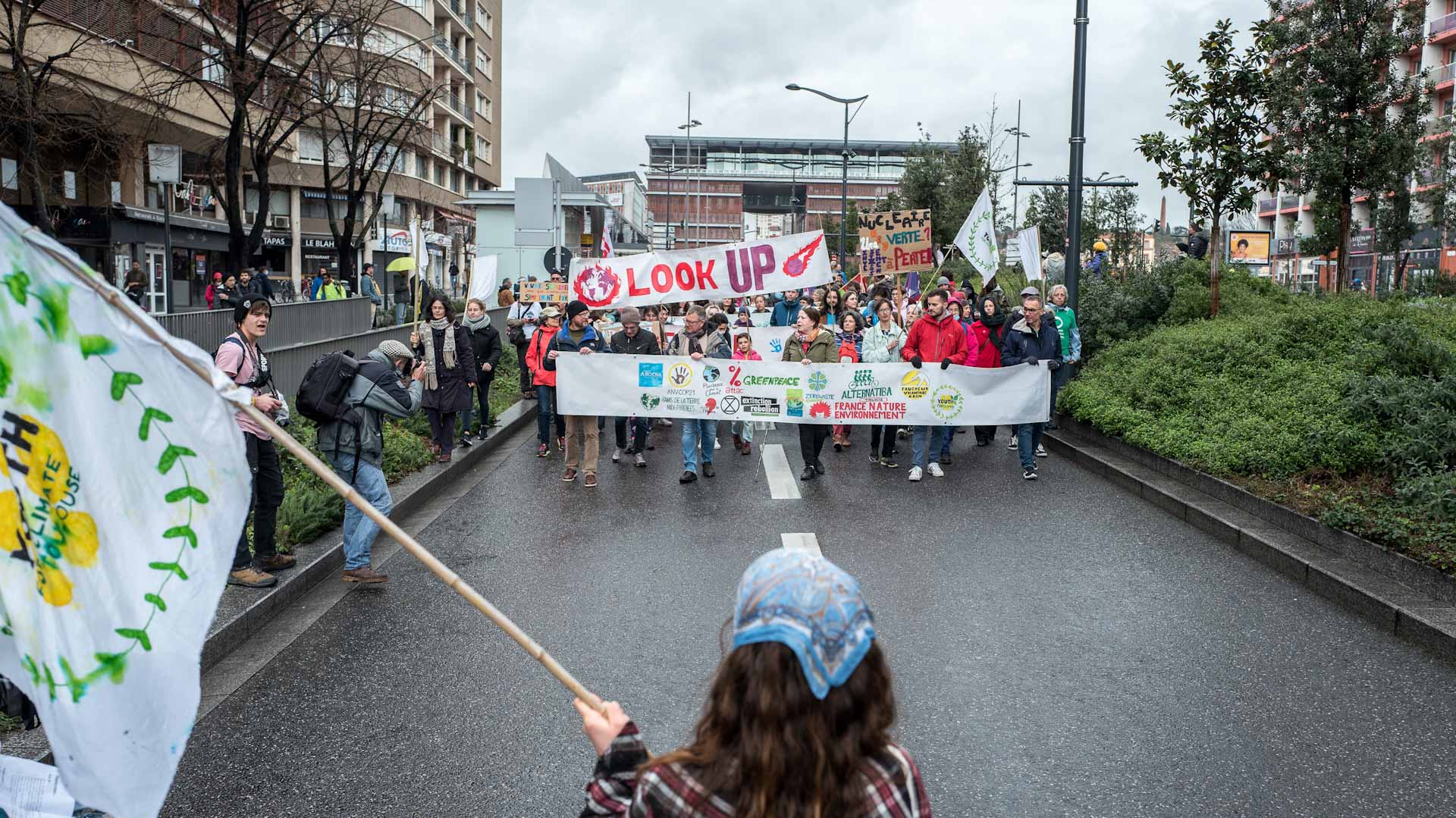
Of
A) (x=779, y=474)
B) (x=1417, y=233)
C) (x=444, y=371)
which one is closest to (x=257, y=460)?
(x=444, y=371)

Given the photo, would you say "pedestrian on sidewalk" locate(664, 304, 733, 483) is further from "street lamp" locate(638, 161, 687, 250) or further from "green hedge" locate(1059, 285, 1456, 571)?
"street lamp" locate(638, 161, 687, 250)

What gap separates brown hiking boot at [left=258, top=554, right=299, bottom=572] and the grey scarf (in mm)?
5102

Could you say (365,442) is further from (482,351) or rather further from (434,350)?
(482,351)

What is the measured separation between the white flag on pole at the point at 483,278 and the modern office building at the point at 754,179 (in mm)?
137654

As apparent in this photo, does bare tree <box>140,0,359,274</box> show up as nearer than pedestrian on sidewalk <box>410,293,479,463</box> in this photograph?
No

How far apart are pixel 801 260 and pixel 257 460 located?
30.3 ft

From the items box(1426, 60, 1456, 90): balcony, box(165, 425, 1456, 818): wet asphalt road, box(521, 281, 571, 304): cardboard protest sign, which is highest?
box(1426, 60, 1456, 90): balcony

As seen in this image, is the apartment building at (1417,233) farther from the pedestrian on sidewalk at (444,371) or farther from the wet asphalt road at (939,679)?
the wet asphalt road at (939,679)

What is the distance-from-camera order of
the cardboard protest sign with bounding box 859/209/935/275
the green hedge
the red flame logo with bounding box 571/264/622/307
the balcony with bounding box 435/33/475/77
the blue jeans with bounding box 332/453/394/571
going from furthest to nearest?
the balcony with bounding box 435/33/475/77 → the cardboard protest sign with bounding box 859/209/935/275 → the red flame logo with bounding box 571/264/622/307 → the green hedge → the blue jeans with bounding box 332/453/394/571

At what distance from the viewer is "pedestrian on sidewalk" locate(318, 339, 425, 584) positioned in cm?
769

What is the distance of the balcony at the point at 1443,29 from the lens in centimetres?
5484

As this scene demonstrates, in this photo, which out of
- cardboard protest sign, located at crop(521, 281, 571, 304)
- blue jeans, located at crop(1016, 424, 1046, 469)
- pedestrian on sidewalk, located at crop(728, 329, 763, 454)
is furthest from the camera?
cardboard protest sign, located at crop(521, 281, 571, 304)

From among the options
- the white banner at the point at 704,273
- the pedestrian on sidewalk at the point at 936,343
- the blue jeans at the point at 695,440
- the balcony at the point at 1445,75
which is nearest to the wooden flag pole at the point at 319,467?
the blue jeans at the point at 695,440

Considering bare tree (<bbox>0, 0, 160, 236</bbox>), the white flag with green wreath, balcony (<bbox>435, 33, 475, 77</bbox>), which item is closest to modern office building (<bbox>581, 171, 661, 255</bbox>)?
balcony (<bbox>435, 33, 475, 77</bbox>)
